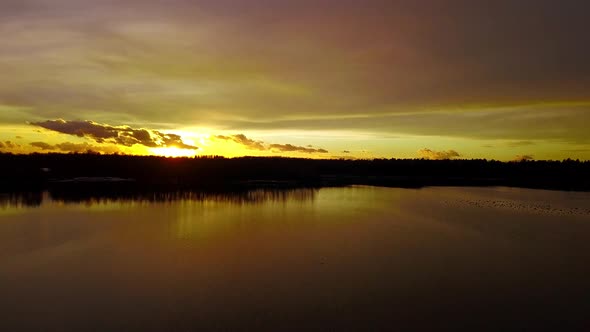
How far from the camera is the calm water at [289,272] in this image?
10836mm

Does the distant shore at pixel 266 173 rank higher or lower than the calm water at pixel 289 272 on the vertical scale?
higher

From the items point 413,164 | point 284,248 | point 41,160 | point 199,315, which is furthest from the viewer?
point 413,164

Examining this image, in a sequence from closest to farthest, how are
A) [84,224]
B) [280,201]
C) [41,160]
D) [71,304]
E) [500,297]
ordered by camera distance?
[71,304] < [500,297] < [84,224] < [280,201] < [41,160]

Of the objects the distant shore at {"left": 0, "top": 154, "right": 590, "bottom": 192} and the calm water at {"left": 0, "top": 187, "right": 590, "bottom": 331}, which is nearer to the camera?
the calm water at {"left": 0, "top": 187, "right": 590, "bottom": 331}

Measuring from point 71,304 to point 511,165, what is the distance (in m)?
112

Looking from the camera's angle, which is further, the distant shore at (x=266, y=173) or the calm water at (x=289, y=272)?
the distant shore at (x=266, y=173)

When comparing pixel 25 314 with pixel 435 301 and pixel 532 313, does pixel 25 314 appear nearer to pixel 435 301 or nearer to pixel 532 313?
pixel 435 301

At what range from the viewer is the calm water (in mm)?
10836

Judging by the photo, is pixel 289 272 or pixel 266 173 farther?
pixel 266 173

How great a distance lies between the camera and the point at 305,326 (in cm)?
1021

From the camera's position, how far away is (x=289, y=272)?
48.9 ft

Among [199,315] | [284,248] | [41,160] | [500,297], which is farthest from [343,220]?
[41,160]

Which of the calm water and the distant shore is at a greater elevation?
the distant shore

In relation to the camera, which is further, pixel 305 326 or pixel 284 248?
pixel 284 248
